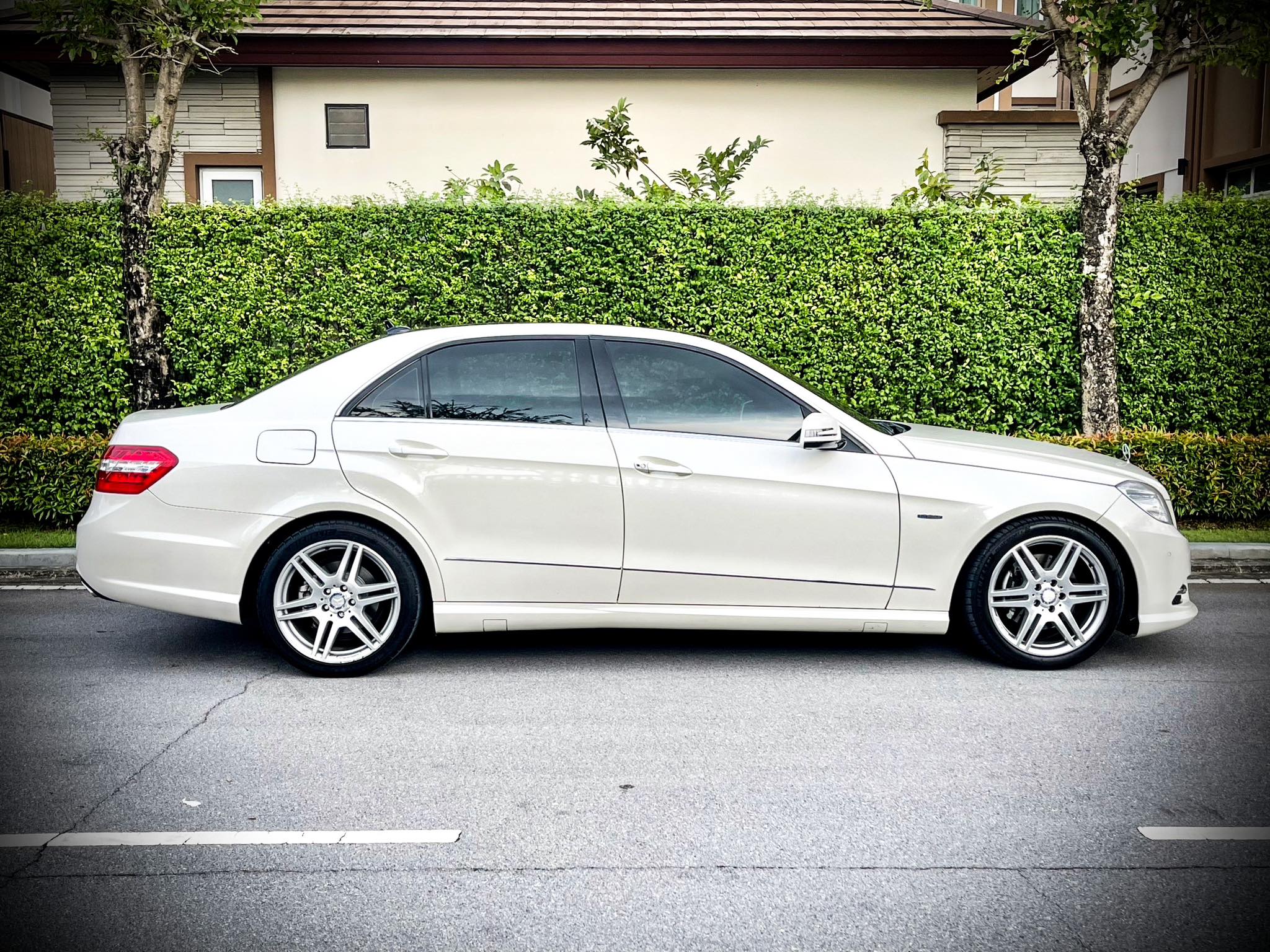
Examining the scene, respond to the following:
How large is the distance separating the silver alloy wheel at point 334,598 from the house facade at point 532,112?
845 centimetres

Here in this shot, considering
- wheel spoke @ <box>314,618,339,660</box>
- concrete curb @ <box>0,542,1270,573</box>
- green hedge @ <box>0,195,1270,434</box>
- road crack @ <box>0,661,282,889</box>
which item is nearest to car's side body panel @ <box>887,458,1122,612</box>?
wheel spoke @ <box>314,618,339,660</box>

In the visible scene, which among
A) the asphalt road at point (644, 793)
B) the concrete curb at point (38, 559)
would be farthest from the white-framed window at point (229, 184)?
the asphalt road at point (644, 793)

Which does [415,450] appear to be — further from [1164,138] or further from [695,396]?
[1164,138]

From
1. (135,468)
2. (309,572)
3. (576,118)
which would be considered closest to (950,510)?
(309,572)

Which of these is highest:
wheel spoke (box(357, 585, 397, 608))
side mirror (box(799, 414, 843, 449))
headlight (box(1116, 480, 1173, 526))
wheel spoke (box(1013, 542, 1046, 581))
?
side mirror (box(799, 414, 843, 449))

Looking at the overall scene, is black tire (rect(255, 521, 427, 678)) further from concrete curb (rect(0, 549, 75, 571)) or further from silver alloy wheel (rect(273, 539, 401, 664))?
concrete curb (rect(0, 549, 75, 571))

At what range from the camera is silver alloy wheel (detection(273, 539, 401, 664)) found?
18.4 feet

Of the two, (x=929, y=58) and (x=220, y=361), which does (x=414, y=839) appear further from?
(x=929, y=58)

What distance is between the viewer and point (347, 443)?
18.5ft

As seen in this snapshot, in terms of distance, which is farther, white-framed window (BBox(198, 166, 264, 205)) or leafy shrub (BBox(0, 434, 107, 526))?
white-framed window (BBox(198, 166, 264, 205))

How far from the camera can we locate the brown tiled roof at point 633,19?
42.5ft

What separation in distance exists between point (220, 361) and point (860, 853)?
773cm

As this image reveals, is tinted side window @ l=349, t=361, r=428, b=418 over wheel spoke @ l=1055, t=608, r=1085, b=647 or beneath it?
over

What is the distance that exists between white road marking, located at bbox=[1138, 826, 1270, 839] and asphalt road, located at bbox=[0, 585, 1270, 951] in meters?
0.05
